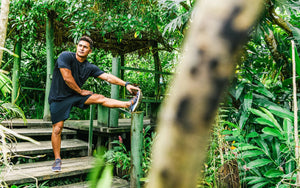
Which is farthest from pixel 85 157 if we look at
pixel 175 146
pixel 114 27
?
pixel 175 146

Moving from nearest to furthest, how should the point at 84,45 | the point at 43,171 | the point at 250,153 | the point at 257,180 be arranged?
the point at 257,180 → the point at 250,153 → the point at 43,171 → the point at 84,45

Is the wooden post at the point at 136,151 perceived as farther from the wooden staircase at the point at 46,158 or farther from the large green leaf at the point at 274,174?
the large green leaf at the point at 274,174

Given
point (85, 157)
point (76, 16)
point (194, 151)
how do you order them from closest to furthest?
point (194, 151), point (76, 16), point (85, 157)

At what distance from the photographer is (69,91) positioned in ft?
10.2

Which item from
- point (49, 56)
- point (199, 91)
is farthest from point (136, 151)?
point (49, 56)

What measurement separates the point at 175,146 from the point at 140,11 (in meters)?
3.52

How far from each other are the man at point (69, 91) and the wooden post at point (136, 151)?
0.18m

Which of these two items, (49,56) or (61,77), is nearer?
(61,77)

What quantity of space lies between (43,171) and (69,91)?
1036mm

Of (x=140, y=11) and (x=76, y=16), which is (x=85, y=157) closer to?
(x=76, y=16)

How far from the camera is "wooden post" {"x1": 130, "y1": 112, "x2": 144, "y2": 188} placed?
2.52 meters

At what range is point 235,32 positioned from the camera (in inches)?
5.6

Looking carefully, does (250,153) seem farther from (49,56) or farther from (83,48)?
(49,56)

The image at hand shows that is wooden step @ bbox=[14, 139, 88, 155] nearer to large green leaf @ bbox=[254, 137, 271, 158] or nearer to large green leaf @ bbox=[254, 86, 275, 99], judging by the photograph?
large green leaf @ bbox=[254, 137, 271, 158]
